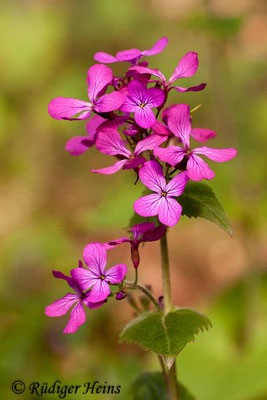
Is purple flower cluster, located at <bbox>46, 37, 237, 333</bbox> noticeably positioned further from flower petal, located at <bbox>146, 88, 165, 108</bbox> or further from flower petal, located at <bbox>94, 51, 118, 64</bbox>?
flower petal, located at <bbox>94, 51, 118, 64</bbox>

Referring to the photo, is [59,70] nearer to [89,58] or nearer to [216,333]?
[89,58]

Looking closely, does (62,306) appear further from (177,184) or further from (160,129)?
(160,129)

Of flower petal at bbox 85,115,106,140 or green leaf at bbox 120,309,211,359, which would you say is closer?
green leaf at bbox 120,309,211,359

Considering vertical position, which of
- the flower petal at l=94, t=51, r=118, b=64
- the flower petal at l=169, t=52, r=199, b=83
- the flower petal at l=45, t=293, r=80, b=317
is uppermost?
the flower petal at l=94, t=51, r=118, b=64

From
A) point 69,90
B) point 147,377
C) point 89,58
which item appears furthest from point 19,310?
point 89,58

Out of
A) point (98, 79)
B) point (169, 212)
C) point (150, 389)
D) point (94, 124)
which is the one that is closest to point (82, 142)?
point (94, 124)

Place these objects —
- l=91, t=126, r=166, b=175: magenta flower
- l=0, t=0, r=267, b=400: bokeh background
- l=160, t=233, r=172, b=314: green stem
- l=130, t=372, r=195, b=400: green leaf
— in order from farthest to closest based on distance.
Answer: l=0, t=0, r=267, b=400: bokeh background, l=130, t=372, r=195, b=400: green leaf, l=160, t=233, r=172, b=314: green stem, l=91, t=126, r=166, b=175: magenta flower

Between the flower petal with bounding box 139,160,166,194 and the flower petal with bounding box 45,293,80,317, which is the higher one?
the flower petal with bounding box 139,160,166,194

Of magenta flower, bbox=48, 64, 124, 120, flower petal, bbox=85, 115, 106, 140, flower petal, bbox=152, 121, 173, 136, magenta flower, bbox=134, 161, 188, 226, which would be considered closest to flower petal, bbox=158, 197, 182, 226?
magenta flower, bbox=134, 161, 188, 226
